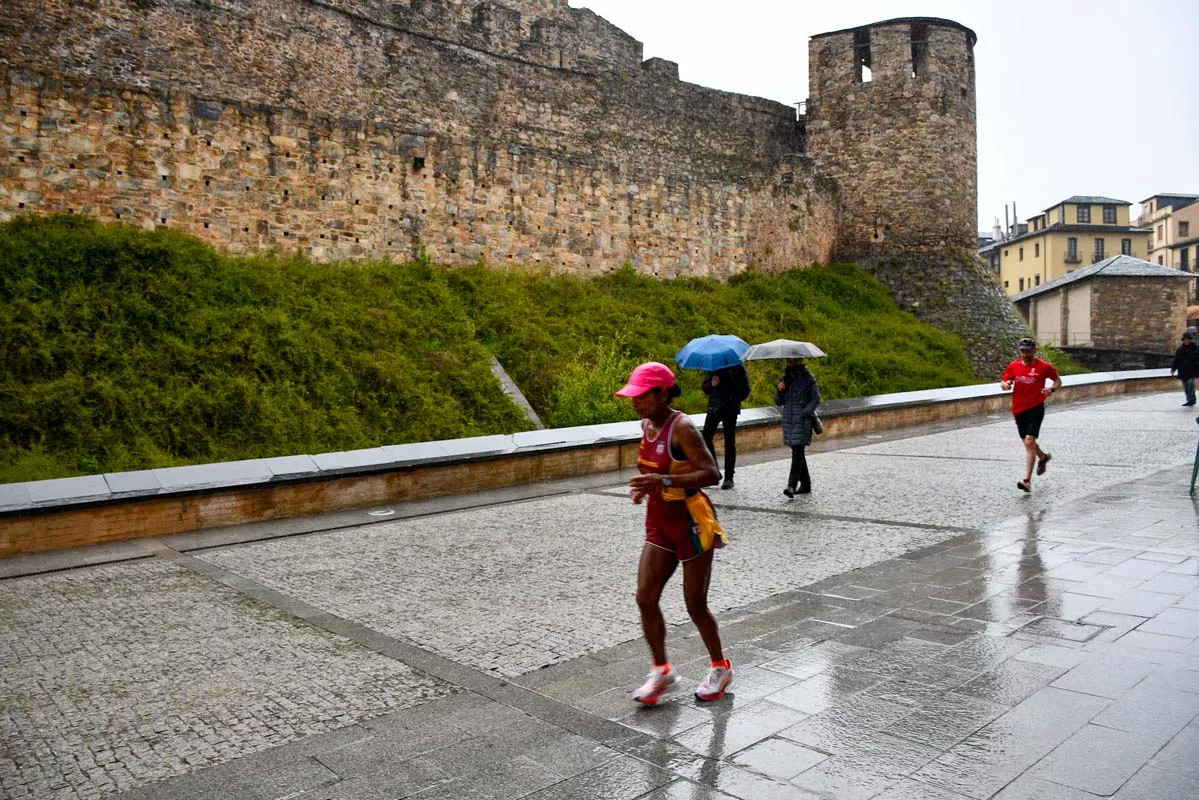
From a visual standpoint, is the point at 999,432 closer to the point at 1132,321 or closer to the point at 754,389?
the point at 754,389

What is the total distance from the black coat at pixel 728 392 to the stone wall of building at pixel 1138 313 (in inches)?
1297

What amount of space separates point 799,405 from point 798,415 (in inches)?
4.1

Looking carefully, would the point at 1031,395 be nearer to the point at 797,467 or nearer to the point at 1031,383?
the point at 1031,383

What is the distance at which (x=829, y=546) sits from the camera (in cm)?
696

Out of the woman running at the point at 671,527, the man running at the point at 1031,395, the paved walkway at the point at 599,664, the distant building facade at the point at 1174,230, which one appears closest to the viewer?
the paved walkway at the point at 599,664

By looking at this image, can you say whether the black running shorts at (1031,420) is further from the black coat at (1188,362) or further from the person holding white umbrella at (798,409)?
the black coat at (1188,362)

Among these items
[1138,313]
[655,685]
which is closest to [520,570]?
[655,685]

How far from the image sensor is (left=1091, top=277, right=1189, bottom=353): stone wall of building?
122ft

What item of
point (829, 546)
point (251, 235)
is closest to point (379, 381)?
point (251, 235)

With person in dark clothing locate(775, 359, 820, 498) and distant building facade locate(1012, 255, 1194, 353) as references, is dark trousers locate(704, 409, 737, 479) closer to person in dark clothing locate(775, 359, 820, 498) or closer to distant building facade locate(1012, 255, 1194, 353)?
person in dark clothing locate(775, 359, 820, 498)

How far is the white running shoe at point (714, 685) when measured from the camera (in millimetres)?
3949

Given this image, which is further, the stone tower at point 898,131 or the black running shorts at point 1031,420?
the stone tower at point 898,131

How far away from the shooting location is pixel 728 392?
9.95 meters

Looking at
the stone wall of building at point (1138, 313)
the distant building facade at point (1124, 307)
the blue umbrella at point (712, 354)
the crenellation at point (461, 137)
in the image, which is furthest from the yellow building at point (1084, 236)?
the blue umbrella at point (712, 354)
